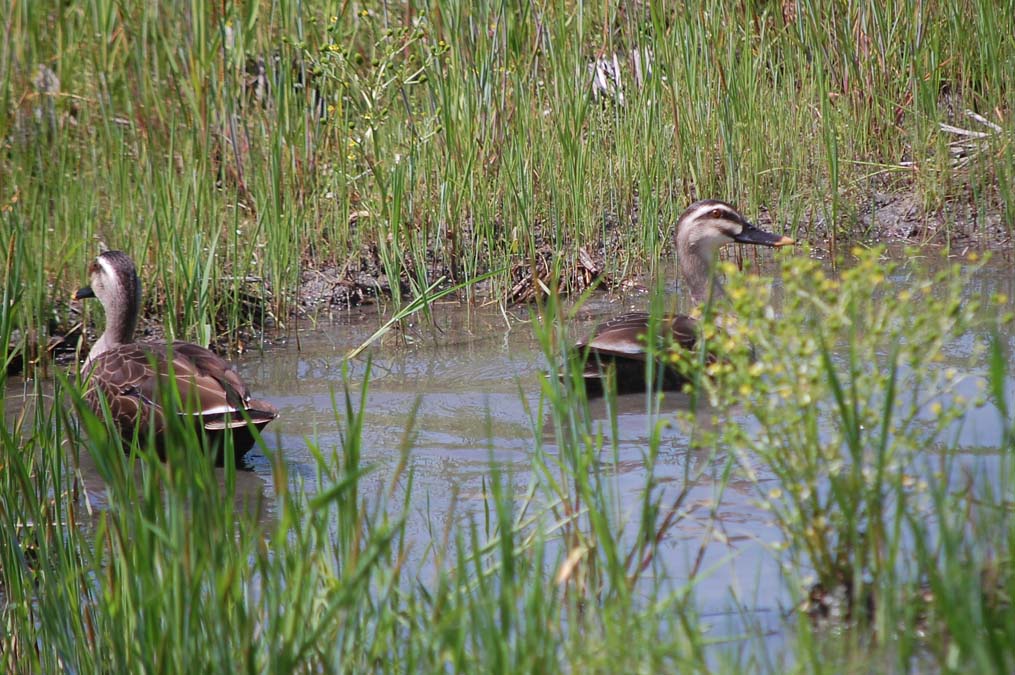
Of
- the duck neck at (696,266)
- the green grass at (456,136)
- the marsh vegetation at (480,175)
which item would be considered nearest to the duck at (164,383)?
the marsh vegetation at (480,175)

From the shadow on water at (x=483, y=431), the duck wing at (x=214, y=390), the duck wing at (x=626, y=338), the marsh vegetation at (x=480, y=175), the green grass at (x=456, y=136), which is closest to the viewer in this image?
the shadow on water at (x=483, y=431)

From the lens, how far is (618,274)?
8562 millimetres

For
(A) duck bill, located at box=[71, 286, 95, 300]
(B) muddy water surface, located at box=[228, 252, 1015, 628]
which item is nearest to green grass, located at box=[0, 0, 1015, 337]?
(A) duck bill, located at box=[71, 286, 95, 300]

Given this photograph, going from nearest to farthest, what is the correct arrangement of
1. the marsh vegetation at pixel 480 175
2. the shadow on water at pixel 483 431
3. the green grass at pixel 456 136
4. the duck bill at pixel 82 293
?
the shadow on water at pixel 483 431
the marsh vegetation at pixel 480 175
the duck bill at pixel 82 293
the green grass at pixel 456 136

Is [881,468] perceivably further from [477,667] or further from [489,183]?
[489,183]

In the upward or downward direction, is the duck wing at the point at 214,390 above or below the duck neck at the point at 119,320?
below

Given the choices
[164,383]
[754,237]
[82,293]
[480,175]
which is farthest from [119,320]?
[754,237]

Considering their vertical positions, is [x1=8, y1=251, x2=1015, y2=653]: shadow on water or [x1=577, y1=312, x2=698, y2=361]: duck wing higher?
[x1=577, y1=312, x2=698, y2=361]: duck wing

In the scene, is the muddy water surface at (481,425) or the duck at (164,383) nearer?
the muddy water surface at (481,425)

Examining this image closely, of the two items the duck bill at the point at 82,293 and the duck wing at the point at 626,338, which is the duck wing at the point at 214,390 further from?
the duck wing at the point at 626,338

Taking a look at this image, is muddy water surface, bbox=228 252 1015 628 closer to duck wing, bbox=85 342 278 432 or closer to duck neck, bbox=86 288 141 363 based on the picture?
duck wing, bbox=85 342 278 432

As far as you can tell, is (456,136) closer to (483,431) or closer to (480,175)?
(480,175)

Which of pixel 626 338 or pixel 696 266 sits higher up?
pixel 696 266

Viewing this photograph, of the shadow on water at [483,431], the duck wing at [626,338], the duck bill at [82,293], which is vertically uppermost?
the duck bill at [82,293]
